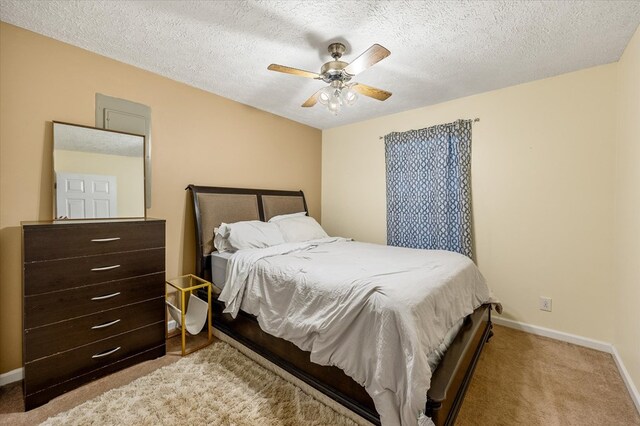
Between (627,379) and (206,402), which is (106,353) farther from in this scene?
(627,379)

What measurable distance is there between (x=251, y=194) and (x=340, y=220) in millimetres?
1503

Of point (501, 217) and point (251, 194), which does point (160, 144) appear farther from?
point (501, 217)

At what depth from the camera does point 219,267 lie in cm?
264

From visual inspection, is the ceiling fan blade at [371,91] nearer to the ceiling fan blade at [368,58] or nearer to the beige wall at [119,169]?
the ceiling fan blade at [368,58]

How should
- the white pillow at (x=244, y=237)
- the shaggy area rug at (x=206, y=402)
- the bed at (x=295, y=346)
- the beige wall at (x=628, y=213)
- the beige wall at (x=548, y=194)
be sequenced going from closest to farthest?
1. the bed at (x=295, y=346)
2. the shaggy area rug at (x=206, y=402)
3. the beige wall at (x=628, y=213)
4. the beige wall at (x=548, y=194)
5. the white pillow at (x=244, y=237)

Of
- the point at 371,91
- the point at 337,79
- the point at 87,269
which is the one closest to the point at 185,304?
the point at 87,269

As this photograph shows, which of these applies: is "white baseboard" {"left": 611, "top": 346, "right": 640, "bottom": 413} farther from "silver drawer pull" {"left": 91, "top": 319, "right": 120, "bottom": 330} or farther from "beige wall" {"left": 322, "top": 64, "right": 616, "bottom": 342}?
"silver drawer pull" {"left": 91, "top": 319, "right": 120, "bottom": 330}

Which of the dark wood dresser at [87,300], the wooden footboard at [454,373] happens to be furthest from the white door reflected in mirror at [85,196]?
the wooden footboard at [454,373]

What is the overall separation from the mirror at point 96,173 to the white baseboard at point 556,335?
12.2ft

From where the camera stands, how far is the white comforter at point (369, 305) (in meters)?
1.34

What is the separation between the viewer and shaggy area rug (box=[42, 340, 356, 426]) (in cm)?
158

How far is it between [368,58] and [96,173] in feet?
7.40

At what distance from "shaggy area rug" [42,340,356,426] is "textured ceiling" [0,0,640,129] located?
8.04ft

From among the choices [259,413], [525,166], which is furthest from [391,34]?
[259,413]
